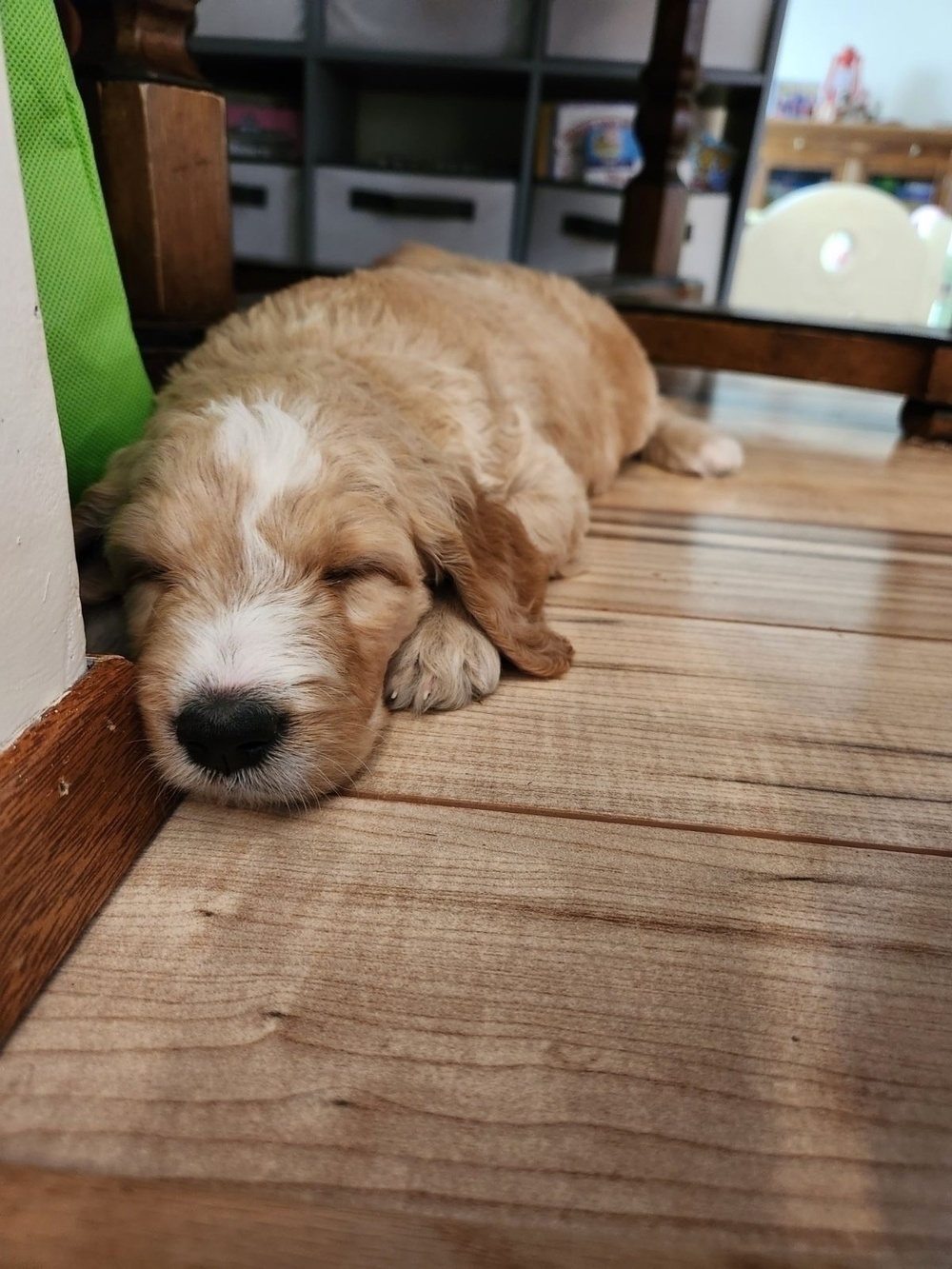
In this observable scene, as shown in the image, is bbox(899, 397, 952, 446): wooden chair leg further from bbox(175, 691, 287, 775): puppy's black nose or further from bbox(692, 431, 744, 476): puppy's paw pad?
bbox(175, 691, 287, 775): puppy's black nose

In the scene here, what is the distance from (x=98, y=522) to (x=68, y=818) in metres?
0.58

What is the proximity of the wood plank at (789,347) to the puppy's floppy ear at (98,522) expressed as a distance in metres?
2.46

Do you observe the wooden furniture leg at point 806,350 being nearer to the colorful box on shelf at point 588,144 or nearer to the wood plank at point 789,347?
the wood plank at point 789,347

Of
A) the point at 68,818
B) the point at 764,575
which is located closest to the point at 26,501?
the point at 68,818

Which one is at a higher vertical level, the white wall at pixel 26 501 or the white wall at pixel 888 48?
the white wall at pixel 888 48

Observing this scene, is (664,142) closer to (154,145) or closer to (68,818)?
(154,145)

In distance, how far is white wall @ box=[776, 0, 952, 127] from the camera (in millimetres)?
8672

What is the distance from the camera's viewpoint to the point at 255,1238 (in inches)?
25.5

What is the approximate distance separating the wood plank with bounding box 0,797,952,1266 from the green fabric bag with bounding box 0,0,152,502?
2.47 feet

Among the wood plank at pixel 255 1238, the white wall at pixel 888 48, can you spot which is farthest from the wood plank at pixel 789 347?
the white wall at pixel 888 48

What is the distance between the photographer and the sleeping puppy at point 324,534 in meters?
1.10

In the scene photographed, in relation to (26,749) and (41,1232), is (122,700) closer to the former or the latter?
(26,749)

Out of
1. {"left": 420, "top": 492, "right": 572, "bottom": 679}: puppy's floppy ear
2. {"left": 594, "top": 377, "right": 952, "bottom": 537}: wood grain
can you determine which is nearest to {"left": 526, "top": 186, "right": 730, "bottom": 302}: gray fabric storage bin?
{"left": 594, "top": 377, "right": 952, "bottom": 537}: wood grain

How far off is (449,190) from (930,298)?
3.46m
